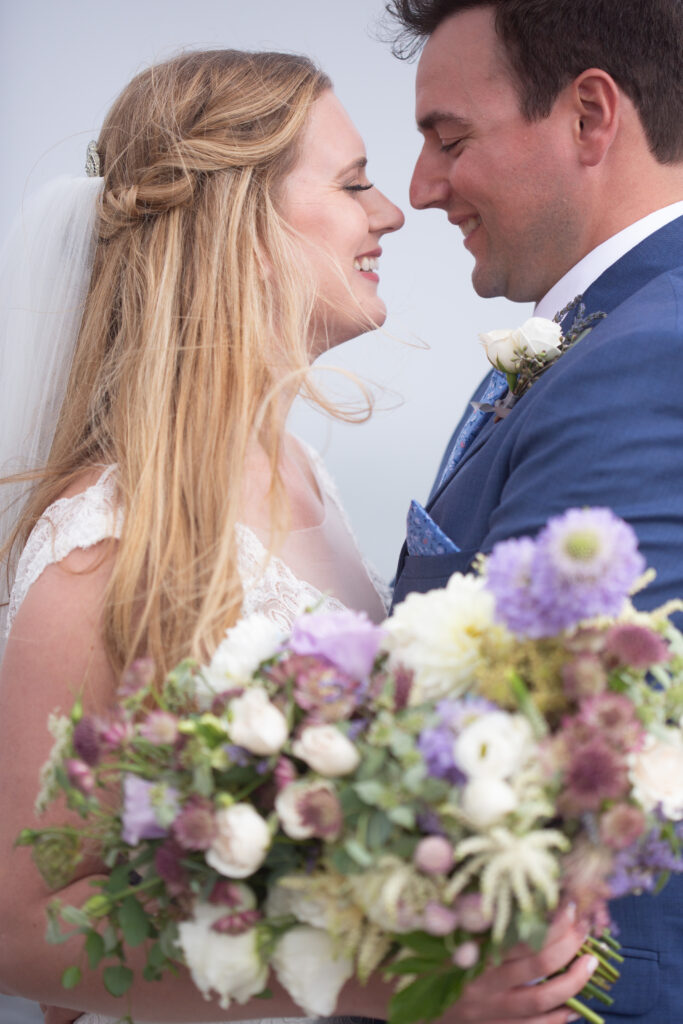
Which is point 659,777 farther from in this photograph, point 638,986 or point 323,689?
point 638,986

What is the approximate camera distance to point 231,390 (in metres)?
1.73

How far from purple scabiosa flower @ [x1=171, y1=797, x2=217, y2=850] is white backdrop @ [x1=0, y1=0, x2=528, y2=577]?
303 cm

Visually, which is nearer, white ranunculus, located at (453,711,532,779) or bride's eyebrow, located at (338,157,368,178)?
white ranunculus, located at (453,711,532,779)

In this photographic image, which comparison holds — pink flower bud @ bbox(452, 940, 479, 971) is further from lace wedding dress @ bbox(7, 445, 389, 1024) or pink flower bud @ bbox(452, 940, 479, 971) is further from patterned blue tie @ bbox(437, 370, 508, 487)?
patterned blue tie @ bbox(437, 370, 508, 487)

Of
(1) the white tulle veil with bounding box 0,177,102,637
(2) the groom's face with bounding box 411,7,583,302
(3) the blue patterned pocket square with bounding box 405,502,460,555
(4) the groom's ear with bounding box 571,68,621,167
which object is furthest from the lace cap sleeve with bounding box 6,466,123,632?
(4) the groom's ear with bounding box 571,68,621,167

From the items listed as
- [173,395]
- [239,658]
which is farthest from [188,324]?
[239,658]

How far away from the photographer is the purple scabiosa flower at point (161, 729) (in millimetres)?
938

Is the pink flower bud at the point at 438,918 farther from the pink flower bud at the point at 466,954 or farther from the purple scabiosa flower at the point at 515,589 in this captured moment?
the purple scabiosa flower at the point at 515,589

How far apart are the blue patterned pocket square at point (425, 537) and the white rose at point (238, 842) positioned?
2.78 feet

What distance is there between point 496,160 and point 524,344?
58 cm

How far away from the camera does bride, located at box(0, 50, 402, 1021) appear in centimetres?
147

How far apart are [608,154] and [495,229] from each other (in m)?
0.29

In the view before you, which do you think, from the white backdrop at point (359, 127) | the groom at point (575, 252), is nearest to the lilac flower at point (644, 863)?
the groom at point (575, 252)

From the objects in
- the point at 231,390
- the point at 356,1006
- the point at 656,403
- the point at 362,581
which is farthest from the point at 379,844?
the point at 362,581
